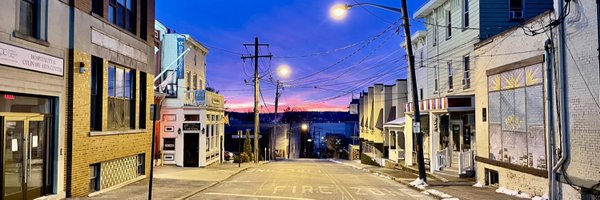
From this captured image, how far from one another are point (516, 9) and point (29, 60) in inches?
771

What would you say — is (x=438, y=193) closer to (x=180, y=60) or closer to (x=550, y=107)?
(x=550, y=107)

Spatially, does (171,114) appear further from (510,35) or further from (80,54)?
(510,35)

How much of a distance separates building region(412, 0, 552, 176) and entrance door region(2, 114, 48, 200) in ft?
50.4

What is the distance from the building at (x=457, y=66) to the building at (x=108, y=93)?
1255cm

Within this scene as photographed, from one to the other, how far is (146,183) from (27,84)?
7758 mm

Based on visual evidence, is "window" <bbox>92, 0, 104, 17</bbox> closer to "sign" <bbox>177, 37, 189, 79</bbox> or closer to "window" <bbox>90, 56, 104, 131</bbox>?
"window" <bbox>90, 56, 104, 131</bbox>

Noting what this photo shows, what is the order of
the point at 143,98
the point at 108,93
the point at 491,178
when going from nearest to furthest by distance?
the point at 108,93 < the point at 491,178 < the point at 143,98

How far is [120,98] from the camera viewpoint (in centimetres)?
1831

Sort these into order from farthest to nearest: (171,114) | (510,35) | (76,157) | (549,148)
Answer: (171,114), (510,35), (76,157), (549,148)

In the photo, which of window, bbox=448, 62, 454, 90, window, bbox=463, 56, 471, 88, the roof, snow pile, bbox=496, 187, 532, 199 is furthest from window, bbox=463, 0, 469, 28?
snow pile, bbox=496, 187, 532, 199

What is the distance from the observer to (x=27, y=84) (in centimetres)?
1241

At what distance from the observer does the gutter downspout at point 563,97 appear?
42.1 feet

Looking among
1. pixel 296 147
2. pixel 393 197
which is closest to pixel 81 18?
pixel 393 197

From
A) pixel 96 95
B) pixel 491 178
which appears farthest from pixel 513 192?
pixel 96 95
